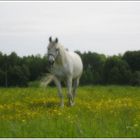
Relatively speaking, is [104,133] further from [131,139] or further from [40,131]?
[40,131]

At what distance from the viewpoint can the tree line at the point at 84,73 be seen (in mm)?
46250

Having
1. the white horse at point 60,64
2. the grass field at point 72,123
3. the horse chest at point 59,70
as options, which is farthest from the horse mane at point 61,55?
the grass field at point 72,123

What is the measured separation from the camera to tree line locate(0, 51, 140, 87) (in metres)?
46.2

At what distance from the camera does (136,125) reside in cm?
878

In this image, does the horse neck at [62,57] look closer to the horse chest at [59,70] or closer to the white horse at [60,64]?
the white horse at [60,64]

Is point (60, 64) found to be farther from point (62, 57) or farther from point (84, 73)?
point (84, 73)

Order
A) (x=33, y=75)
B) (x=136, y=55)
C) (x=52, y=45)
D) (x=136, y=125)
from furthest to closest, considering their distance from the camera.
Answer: (x=136, y=55) → (x=33, y=75) → (x=52, y=45) → (x=136, y=125)

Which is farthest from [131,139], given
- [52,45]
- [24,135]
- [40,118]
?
[52,45]

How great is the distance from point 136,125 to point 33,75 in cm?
3846

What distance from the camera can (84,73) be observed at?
50469 millimetres

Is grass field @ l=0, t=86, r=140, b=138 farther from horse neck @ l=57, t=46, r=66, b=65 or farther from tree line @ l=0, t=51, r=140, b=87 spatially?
tree line @ l=0, t=51, r=140, b=87

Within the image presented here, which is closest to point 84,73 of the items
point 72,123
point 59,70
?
point 59,70

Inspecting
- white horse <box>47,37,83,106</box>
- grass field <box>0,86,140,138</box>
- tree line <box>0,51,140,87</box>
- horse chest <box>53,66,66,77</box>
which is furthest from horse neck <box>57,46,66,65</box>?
tree line <box>0,51,140,87</box>

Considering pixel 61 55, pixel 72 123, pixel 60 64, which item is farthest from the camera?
pixel 60 64
